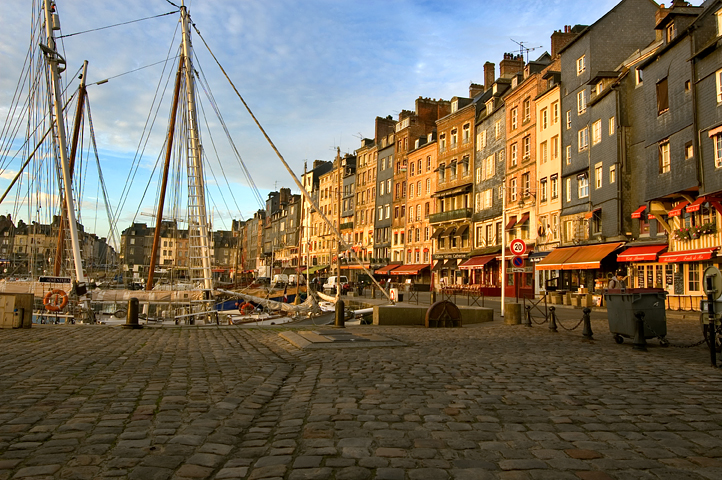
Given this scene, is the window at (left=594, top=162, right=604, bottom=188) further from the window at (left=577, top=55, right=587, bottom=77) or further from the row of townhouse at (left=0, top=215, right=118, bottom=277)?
the row of townhouse at (left=0, top=215, right=118, bottom=277)

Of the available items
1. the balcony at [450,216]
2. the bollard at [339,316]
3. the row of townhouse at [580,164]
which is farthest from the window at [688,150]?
the balcony at [450,216]

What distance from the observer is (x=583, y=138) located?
1387 inches

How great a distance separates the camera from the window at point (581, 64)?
115ft

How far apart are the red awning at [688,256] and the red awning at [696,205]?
1.76m

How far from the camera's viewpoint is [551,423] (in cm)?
556

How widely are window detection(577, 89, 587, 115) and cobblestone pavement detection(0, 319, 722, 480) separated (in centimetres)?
2819

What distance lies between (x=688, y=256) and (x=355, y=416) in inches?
938

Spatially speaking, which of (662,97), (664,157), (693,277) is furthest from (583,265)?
(662,97)

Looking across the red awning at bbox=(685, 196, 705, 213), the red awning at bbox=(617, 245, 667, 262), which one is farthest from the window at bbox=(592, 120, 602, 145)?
the red awning at bbox=(685, 196, 705, 213)

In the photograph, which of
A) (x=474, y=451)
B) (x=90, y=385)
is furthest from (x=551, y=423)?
(x=90, y=385)

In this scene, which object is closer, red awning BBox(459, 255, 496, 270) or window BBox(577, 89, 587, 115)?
window BBox(577, 89, 587, 115)

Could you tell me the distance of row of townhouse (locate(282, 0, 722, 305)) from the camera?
2514cm

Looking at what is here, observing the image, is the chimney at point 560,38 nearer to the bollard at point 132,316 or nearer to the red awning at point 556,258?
the red awning at point 556,258

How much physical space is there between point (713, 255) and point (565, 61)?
62.5 ft
